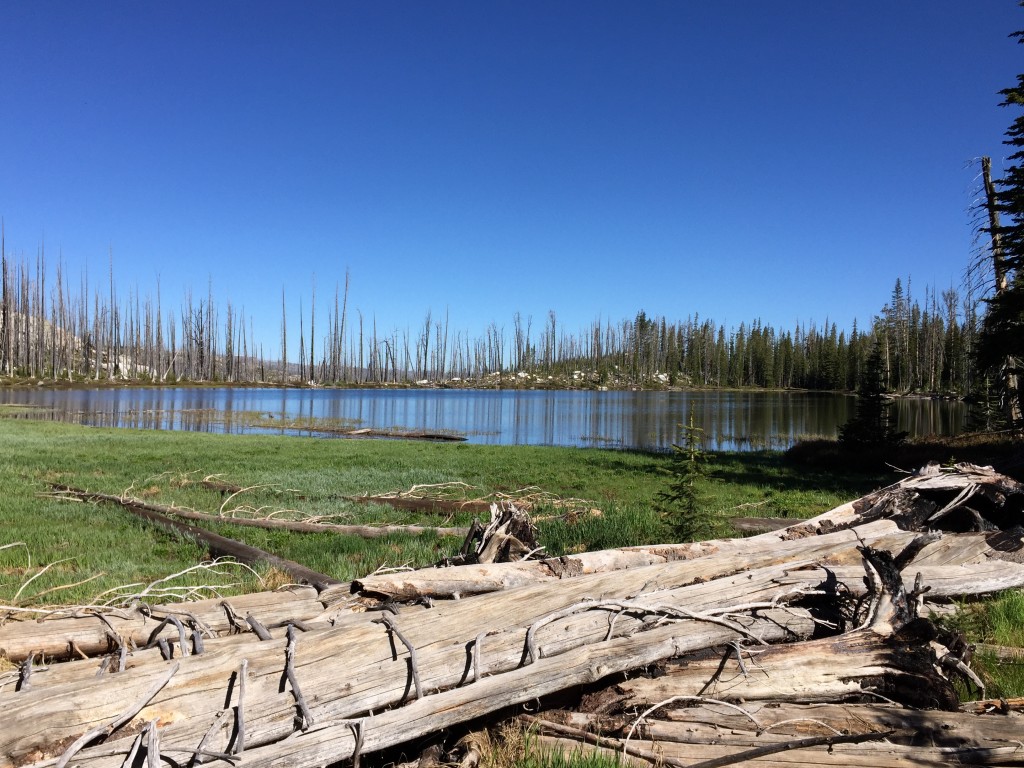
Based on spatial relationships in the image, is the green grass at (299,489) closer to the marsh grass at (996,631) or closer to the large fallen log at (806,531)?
the large fallen log at (806,531)

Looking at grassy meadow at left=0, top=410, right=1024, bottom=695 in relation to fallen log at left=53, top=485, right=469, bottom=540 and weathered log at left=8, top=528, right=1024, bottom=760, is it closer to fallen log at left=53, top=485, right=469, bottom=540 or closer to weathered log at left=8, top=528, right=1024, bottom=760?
fallen log at left=53, top=485, right=469, bottom=540

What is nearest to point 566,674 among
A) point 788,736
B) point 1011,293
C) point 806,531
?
point 788,736

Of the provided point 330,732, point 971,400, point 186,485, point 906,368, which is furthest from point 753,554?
point 906,368

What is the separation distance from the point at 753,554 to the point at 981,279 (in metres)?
29.0

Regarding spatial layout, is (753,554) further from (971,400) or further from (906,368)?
(906,368)

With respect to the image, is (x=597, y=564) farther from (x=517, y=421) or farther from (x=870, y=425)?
(x=517, y=421)

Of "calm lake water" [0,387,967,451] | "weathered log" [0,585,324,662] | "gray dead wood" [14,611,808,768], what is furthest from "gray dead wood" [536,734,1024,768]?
"calm lake water" [0,387,967,451]

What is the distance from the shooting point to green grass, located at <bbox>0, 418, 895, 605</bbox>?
7.80 meters

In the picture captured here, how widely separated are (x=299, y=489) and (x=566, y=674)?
1288cm

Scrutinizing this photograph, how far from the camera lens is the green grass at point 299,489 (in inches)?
307

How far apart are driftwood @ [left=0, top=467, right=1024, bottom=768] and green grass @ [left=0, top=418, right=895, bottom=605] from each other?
1.91 m

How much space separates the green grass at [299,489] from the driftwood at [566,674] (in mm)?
1914

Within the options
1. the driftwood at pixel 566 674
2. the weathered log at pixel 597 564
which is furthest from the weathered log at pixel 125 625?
the weathered log at pixel 597 564

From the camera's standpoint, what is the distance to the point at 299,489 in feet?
47.5
